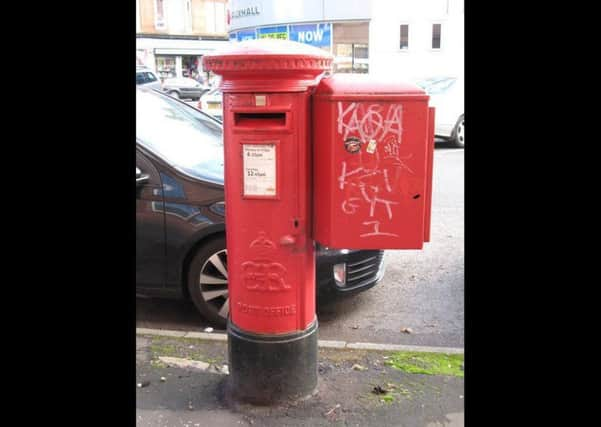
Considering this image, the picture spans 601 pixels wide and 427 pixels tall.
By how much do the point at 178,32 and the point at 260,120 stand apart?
117ft

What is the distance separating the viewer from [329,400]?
3217mm

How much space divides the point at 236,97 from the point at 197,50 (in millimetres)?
35393

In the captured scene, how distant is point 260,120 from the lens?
279 centimetres

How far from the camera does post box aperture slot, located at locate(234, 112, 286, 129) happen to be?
2770mm

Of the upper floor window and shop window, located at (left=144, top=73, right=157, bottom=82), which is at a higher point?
the upper floor window

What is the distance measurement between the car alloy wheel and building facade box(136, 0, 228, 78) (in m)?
32.1

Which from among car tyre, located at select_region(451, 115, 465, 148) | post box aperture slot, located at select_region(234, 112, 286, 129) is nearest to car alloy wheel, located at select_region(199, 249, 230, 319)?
post box aperture slot, located at select_region(234, 112, 286, 129)

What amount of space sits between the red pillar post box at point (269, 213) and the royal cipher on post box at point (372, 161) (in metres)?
0.11

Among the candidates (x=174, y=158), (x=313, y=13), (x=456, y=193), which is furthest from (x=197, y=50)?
(x=174, y=158)

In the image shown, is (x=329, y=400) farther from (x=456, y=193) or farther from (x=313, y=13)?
(x=313, y=13)

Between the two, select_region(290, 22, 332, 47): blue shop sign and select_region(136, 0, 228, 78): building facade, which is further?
select_region(136, 0, 228, 78): building facade

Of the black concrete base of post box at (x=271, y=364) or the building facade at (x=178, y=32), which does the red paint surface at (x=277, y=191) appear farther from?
the building facade at (x=178, y=32)

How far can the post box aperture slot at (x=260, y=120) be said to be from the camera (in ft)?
9.09

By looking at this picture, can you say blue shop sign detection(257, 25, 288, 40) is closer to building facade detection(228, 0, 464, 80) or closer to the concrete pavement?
building facade detection(228, 0, 464, 80)
